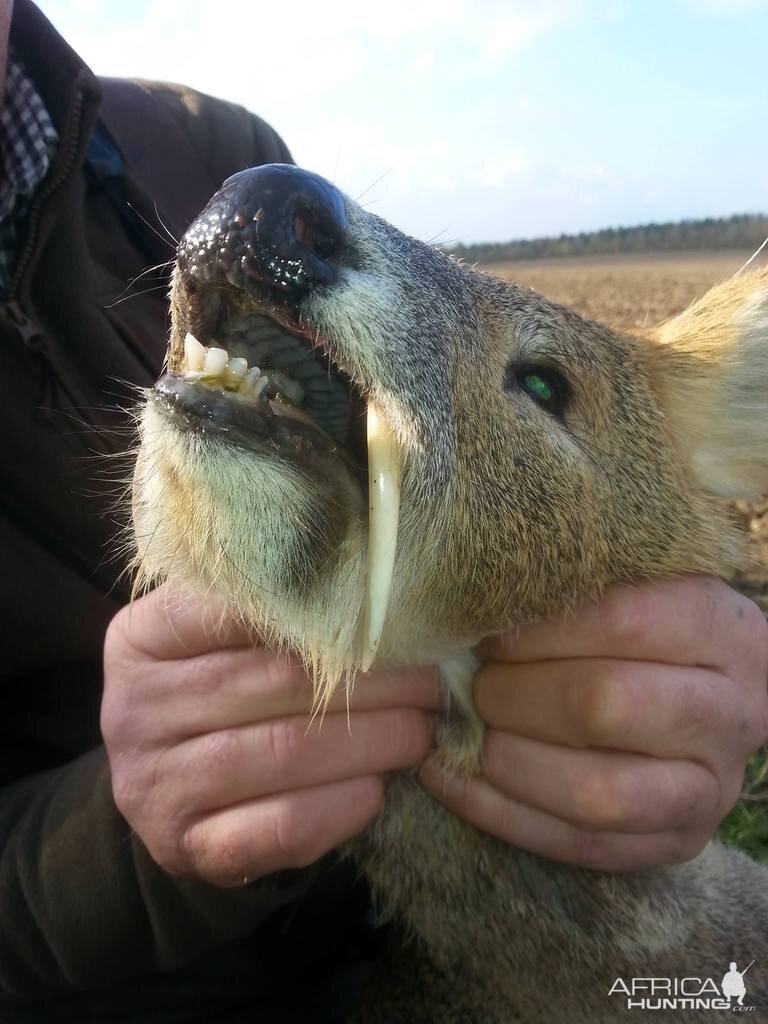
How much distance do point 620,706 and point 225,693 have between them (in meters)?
0.79

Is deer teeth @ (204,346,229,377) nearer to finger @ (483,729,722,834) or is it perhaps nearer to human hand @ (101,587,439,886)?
human hand @ (101,587,439,886)

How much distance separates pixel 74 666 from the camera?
104 inches

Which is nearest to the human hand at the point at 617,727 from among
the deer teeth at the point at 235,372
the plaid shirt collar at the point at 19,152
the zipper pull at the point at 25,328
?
the deer teeth at the point at 235,372

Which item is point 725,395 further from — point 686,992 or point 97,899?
point 97,899

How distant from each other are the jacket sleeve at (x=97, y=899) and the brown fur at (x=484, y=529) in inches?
15.2

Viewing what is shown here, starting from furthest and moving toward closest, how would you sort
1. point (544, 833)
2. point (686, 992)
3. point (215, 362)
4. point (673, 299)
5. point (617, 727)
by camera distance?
point (673, 299) → point (686, 992) → point (544, 833) → point (617, 727) → point (215, 362)

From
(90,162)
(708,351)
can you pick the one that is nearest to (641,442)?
(708,351)

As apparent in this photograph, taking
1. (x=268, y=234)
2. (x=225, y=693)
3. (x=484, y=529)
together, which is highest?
(x=268, y=234)

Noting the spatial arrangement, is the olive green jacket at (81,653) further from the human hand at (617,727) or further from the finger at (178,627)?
the human hand at (617,727)

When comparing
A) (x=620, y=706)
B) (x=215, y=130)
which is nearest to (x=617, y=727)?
(x=620, y=706)

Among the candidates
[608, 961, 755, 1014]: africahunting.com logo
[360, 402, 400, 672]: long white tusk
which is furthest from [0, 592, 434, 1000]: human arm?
[608, 961, 755, 1014]: africahunting.com logo

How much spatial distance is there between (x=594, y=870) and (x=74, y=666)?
4.79 feet

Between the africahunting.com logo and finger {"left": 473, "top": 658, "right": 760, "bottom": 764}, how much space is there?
0.73 m

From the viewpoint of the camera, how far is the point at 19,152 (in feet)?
8.66
